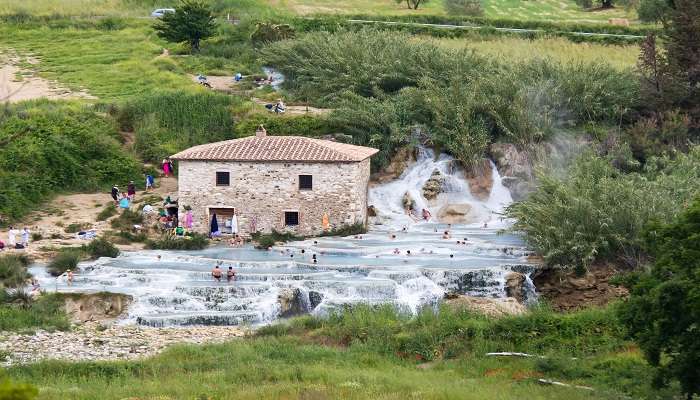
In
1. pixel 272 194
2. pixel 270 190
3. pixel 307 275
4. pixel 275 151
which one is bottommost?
pixel 307 275

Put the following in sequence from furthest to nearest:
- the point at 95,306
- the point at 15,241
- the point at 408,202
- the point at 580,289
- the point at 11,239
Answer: the point at 408,202 → the point at 15,241 → the point at 11,239 → the point at 580,289 → the point at 95,306

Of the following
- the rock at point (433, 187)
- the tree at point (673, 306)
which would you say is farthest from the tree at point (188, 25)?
the tree at point (673, 306)

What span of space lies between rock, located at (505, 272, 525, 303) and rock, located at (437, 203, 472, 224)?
7.36 metres

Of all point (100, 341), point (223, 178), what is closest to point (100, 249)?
point (223, 178)

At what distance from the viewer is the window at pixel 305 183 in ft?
146

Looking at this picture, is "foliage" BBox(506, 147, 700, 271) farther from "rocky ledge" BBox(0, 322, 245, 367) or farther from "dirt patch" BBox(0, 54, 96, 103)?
"dirt patch" BBox(0, 54, 96, 103)

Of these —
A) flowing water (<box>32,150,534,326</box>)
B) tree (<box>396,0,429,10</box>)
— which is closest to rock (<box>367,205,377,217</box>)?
flowing water (<box>32,150,534,326</box>)

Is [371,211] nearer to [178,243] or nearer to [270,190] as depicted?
[270,190]

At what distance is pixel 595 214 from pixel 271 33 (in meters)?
31.5

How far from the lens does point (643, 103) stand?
51.6 metres

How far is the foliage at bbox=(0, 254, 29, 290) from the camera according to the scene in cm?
3792

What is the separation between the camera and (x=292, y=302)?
38062mm

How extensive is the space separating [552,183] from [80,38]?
39.1m

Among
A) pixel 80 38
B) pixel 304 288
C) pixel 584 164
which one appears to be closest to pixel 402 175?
pixel 584 164
